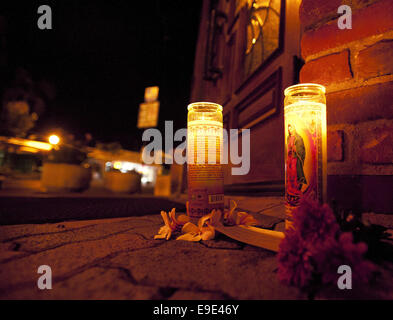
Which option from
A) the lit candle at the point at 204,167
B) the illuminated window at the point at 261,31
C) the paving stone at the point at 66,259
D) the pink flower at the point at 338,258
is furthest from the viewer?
the illuminated window at the point at 261,31

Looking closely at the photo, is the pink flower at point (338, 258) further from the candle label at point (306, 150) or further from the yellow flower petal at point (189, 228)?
the yellow flower petal at point (189, 228)

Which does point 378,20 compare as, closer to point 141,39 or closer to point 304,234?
point 304,234

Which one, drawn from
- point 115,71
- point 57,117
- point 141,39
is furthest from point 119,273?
point 57,117

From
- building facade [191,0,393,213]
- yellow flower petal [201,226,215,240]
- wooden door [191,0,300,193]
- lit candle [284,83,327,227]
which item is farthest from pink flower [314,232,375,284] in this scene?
wooden door [191,0,300,193]

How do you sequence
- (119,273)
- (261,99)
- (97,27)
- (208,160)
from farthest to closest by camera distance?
(97,27) < (261,99) < (208,160) < (119,273)

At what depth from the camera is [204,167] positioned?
43.5 inches

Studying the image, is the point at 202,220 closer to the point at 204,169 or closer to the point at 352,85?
the point at 204,169

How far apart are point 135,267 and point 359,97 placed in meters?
1.21

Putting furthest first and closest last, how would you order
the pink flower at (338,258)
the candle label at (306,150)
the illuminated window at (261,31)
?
the illuminated window at (261,31), the candle label at (306,150), the pink flower at (338,258)

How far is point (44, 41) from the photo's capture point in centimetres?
618

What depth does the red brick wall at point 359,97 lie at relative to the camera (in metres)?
0.97

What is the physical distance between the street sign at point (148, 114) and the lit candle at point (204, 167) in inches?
328

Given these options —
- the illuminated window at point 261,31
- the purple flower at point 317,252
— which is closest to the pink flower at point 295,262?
the purple flower at point 317,252

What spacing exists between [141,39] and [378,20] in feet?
21.4
